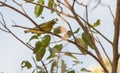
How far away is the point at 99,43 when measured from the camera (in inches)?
34.4

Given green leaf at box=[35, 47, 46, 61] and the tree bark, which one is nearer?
the tree bark

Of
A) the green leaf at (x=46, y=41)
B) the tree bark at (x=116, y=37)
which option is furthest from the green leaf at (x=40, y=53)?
the tree bark at (x=116, y=37)

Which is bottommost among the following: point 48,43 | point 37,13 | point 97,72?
point 97,72

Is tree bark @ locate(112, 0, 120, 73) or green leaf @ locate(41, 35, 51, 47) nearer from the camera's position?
tree bark @ locate(112, 0, 120, 73)

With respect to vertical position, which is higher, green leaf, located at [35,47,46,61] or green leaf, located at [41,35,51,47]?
green leaf, located at [41,35,51,47]

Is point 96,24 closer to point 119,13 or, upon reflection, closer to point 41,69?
point 41,69

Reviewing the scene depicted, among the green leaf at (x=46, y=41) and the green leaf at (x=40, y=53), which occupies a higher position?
the green leaf at (x=46, y=41)

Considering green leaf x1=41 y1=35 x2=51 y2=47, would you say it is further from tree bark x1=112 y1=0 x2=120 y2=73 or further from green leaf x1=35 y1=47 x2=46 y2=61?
tree bark x1=112 y1=0 x2=120 y2=73

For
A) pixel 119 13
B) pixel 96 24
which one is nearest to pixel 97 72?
pixel 96 24

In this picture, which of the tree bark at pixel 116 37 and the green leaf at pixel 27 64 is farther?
the green leaf at pixel 27 64

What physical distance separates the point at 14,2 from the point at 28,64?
0.28 m

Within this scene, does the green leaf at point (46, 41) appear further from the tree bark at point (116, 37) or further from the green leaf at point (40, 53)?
the tree bark at point (116, 37)

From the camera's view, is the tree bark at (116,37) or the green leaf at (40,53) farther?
the green leaf at (40,53)

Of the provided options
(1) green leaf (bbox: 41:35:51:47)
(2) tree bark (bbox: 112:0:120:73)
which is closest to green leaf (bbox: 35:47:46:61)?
(1) green leaf (bbox: 41:35:51:47)
